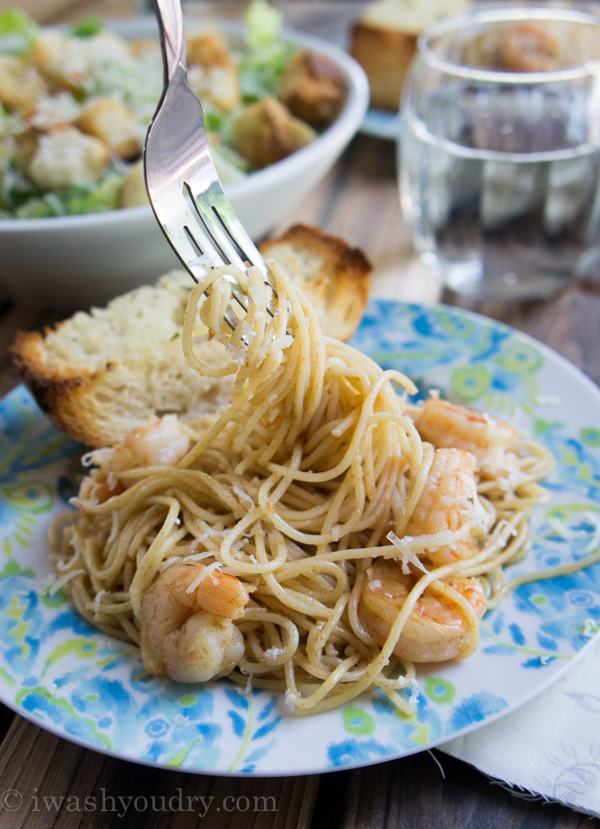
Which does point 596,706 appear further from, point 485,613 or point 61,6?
point 61,6

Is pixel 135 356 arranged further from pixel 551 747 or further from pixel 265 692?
pixel 551 747

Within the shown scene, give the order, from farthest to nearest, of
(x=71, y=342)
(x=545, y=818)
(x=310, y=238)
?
1. (x=310, y=238)
2. (x=71, y=342)
3. (x=545, y=818)

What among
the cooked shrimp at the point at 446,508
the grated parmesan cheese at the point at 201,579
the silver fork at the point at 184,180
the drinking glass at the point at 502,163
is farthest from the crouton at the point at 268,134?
the grated parmesan cheese at the point at 201,579

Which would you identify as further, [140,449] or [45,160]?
[45,160]

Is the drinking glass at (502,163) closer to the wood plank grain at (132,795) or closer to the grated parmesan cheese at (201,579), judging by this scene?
the grated parmesan cheese at (201,579)

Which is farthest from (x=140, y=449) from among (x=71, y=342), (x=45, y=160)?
(x=45, y=160)

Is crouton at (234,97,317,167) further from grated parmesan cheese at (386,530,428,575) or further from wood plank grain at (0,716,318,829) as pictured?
wood plank grain at (0,716,318,829)

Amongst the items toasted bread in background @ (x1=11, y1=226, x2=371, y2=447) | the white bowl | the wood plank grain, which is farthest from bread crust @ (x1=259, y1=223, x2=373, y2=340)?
the wood plank grain
